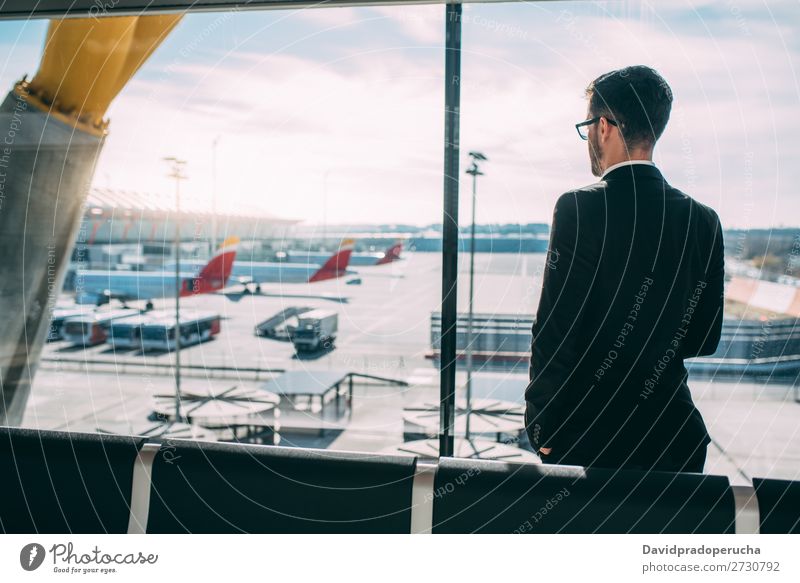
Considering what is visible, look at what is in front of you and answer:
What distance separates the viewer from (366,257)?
29.5 feet

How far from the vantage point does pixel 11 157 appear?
2.55 metres

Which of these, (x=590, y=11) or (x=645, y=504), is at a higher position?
(x=590, y=11)

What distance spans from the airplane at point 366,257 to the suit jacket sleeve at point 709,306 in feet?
6.85

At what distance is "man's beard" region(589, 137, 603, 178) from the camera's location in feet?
3.47

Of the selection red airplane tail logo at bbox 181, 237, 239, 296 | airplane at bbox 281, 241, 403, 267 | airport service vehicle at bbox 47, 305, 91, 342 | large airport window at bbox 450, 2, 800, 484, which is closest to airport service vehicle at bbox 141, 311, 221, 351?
airport service vehicle at bbox 47, 305, 91, 342

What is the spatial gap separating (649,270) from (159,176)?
2.23 metres

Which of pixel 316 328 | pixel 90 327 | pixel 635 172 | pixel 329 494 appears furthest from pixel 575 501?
pixel 90 327

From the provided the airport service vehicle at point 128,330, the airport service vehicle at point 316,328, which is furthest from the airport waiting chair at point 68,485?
the airport service vehicle at point 128,330

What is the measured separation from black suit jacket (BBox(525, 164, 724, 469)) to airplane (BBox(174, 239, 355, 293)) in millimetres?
4287

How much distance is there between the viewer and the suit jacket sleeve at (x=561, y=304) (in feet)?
3.11
